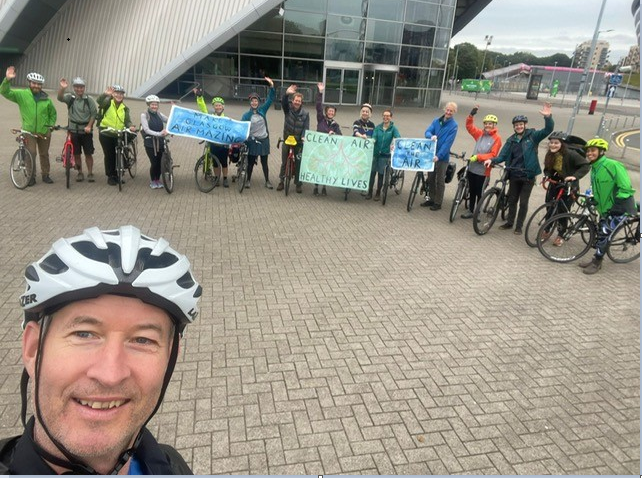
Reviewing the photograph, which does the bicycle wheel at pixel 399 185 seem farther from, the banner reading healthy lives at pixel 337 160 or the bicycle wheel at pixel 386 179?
the banner reading healthy lives at pixel 337 160

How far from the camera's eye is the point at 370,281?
213 inches

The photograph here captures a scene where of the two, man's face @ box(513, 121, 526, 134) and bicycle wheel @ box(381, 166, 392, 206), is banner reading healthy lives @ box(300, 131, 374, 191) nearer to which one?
bicycle wheel @ box(381, 166, 392, 206)

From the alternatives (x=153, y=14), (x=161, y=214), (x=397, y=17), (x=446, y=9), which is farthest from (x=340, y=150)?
(x=446, y=9)

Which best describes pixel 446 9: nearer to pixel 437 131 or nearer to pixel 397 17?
pixel 397 17

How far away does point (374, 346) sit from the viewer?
4.04 m

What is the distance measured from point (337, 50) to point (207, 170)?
21705mm

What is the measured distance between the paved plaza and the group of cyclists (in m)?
0.96

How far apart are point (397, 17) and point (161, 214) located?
84.3 feet

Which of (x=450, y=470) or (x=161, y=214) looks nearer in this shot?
(x=450, y=470)

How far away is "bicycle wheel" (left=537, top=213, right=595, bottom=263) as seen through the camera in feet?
20.8

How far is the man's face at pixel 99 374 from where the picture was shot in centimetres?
111

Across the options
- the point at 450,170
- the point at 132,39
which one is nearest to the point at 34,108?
the point at 450,170

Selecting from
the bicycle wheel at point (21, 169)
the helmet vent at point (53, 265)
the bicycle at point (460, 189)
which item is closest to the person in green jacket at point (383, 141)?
the bicycle at point (460, 189)

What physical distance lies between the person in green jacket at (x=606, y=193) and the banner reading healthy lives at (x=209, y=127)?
6.11 meters
